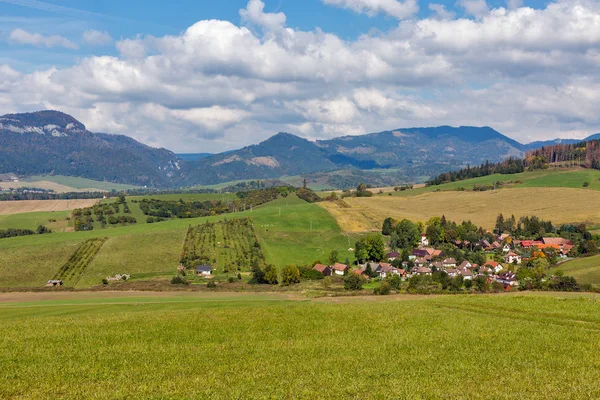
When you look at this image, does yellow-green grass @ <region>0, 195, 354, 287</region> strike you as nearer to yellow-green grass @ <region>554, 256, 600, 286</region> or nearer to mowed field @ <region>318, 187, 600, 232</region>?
mowed field @ <region>318, 187, 600, 232</region>

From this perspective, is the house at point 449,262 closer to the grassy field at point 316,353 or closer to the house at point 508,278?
the house at point 508,278

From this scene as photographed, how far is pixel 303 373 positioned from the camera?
26.1 meters

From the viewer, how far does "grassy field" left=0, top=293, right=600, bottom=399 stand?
23219 millimetres

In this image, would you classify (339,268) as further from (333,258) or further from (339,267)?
(333,258)

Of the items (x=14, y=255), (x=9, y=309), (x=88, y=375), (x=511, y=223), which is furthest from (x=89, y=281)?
(x=511, y=223)

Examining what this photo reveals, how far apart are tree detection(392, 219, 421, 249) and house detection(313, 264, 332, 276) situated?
116 ft

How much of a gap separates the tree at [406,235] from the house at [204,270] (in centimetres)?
5858

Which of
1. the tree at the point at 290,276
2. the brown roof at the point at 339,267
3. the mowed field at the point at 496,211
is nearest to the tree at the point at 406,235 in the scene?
the mowed field at the point at 496,211

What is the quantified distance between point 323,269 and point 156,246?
4986cm

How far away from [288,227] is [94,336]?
409 feet

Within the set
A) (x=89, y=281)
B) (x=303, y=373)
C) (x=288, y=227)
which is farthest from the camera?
(x=288, y=227)

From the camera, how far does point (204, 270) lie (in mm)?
113500

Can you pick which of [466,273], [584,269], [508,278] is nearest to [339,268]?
[466,273]

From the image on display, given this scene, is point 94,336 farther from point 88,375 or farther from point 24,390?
point 24,390
